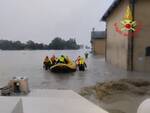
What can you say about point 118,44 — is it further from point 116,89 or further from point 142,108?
point 142,108

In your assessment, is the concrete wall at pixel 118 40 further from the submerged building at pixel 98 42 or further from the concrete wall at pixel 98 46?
the concrete wall at pixel 98 46

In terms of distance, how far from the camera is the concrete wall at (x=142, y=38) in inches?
1137

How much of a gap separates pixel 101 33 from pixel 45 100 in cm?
7165

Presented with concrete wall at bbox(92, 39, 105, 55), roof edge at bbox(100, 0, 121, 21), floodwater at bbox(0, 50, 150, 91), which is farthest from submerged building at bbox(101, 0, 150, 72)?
concrete wall at bbox(92, 39, 105, 55)

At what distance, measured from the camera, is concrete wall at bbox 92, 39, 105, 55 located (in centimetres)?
7517

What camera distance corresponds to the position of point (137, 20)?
29.1 m

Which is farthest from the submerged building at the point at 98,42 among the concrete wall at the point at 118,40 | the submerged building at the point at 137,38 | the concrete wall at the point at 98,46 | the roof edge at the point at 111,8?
the submerged building at the point at 137,38

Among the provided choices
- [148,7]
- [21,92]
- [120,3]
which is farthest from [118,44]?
[21,92]

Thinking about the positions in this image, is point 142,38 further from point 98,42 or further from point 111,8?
point 98,42

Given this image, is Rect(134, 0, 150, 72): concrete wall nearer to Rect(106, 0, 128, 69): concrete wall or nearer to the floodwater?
Rect(106, 0, 128, 69): concrete wall

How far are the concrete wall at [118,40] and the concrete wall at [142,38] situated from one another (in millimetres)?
1052

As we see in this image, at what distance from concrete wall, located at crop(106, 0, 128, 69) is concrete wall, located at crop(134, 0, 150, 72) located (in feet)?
3.45

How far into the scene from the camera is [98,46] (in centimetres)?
7825

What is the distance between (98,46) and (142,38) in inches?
1934
